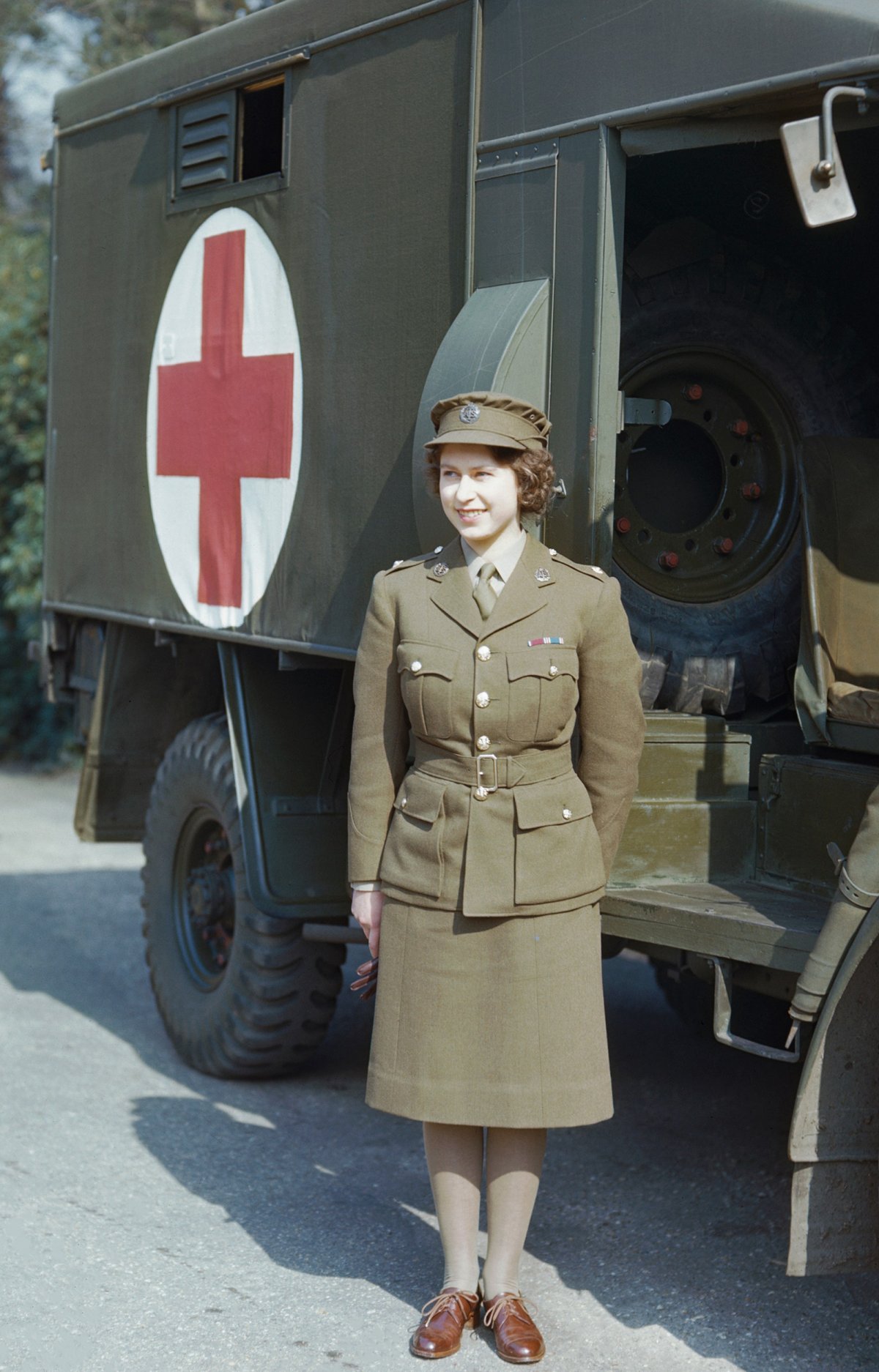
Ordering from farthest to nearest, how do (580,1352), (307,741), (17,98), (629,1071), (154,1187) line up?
1. (17,98)
2. (629,1071)
3. (307,741)
4. (154,1187)
5. (580,1352)

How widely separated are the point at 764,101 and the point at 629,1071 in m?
3.16

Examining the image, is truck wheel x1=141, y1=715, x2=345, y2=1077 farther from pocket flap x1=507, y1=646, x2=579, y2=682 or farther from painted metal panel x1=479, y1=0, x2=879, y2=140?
painted metal panel x1=479, y1=0, x2=879, y2=140

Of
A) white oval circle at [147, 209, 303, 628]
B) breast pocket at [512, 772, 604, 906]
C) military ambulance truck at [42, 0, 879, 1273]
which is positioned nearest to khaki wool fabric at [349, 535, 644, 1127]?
breast pocket at [512, 772, 604, 906]

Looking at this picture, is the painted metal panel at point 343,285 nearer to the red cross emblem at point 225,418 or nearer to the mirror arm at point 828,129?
the red cross emblem at point 225,418

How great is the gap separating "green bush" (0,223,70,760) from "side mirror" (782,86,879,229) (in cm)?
788

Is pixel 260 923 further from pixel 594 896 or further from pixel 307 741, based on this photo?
pixel 594 896

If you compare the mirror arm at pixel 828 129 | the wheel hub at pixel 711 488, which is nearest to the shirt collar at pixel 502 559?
the wheel hub at pixel 711 488

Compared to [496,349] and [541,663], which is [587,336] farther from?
[541,663]

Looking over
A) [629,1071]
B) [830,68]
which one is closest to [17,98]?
[629,1071]

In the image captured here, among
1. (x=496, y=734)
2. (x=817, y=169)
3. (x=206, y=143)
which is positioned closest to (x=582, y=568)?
(x=496, y=734)

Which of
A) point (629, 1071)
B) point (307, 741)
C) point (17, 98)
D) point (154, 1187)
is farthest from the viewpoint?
point (17, 98)

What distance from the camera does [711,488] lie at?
162 inches

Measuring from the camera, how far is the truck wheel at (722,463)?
152 inches

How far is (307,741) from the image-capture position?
4.88 m
